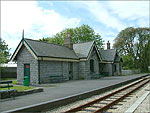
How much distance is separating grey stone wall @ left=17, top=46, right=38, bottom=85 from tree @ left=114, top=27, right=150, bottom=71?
1364 inches

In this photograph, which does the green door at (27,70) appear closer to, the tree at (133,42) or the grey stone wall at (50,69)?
the grey stone wall at (50,69)

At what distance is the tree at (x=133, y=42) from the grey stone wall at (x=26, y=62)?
34.6 metres

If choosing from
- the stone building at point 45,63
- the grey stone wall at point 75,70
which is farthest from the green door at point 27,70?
the grey stone wall at point 75,70

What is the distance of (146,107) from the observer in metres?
7.55

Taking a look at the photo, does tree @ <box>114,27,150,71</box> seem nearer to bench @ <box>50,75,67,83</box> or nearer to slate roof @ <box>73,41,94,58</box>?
slate roof @ <box>73,41,94,58</box>

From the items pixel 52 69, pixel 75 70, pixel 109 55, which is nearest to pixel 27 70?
pixel 52 69

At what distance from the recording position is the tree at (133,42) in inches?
1818

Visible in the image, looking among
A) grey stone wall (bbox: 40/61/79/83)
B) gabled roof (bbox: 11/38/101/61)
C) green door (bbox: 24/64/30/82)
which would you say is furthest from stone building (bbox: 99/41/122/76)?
green door (bbox: 24/64/30/82)

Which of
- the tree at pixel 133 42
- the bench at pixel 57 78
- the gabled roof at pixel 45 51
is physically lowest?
the bench at pixel 57 78

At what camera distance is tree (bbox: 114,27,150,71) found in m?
46.2

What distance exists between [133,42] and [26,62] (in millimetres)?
37196

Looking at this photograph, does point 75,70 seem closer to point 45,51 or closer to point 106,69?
point 45,51

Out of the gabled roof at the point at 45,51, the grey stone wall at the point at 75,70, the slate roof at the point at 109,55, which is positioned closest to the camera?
the gabled roof at the point at 45,51

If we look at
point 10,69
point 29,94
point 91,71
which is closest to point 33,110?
point 29,94
